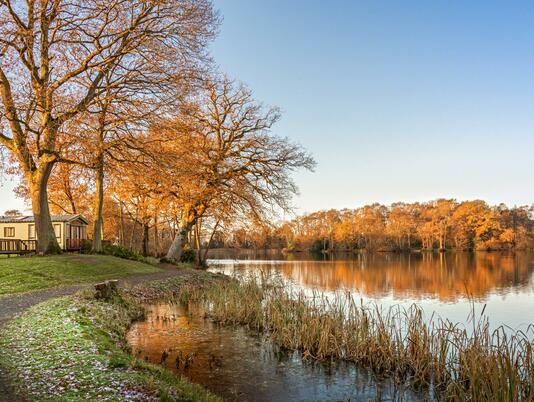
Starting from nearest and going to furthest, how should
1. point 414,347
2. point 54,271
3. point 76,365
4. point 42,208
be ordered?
1. point 76,365
2. point 414,347
3. point 54,271
4. point 42,208

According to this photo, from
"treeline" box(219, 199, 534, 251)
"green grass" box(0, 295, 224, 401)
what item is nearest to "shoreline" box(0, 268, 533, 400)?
"green grass" box(0, 295, 224, 401)

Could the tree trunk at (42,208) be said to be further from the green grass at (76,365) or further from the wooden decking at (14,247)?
the green grass at (76,365)

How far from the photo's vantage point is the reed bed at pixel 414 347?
6.47 metres

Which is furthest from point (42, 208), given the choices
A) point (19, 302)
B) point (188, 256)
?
point (188, 256)

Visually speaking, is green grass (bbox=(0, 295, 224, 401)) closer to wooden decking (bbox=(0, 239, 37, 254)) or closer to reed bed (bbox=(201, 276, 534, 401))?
reed bed (bbox=(201, 276, 534, 401))

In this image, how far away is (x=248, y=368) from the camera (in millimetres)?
9273

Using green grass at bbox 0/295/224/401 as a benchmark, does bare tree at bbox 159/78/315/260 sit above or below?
above

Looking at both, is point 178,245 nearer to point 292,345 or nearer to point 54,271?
point 54,271

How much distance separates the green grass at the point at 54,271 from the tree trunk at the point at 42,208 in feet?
3.81

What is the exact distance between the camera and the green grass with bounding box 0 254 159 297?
1589 cm

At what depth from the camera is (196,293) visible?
18969 millimetres

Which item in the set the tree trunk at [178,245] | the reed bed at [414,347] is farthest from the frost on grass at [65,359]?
the tree trunk at [178,245]

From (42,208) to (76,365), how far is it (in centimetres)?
1726

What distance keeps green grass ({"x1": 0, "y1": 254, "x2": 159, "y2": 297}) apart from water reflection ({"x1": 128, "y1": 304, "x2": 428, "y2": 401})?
6058 millimetres
